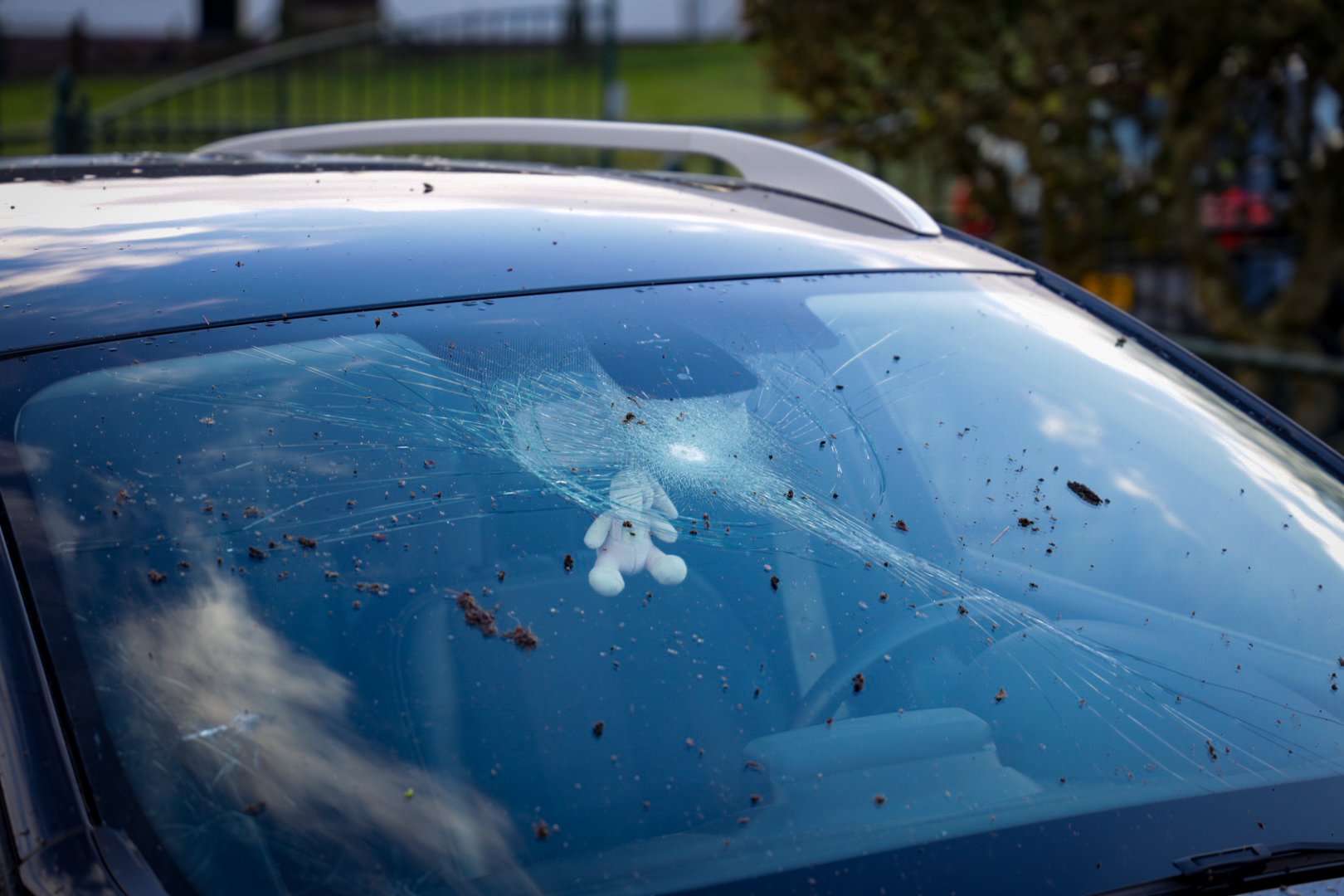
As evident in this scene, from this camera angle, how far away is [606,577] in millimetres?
1440

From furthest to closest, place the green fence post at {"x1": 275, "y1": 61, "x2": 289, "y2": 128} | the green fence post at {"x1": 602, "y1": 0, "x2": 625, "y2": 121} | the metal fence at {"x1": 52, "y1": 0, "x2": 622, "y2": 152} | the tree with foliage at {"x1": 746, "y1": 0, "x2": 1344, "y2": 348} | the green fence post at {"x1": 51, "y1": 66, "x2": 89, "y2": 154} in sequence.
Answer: the green fence post at {"x1": 275, "y1": 61, "x2": 289, "y2": 128} < the green fence post at {"x1": 602, "y1": 0, "x2": 625, "y2": 121} < the metal fence at {"x1": 52, "y1": 0, "x2": 622, "y2": 152} < the green fence post at {"x1": 51, "y1": 66, "x2": 89, "y2": 154} < the tree with foliage at {"x1": 746, "y1": 0, "x2": 1344, "y2": 348}

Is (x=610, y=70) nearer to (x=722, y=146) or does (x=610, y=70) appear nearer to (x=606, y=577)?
(x=722, y=146)

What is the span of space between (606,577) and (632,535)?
0.22 feet

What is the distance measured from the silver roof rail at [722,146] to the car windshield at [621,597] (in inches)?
17.8

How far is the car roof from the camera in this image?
1.56 m

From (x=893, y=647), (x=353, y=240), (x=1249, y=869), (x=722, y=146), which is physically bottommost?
(x=1249, y=869)

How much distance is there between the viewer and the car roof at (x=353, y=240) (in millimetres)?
1558

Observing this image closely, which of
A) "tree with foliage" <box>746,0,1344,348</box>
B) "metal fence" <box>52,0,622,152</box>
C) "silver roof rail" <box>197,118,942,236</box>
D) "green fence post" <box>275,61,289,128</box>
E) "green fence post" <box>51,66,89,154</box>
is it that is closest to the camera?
"silver roof rail" <box>197,118,942,236</box>

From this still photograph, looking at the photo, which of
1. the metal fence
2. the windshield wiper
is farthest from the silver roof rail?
the metal fence

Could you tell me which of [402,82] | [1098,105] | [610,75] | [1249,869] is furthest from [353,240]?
[402,82]

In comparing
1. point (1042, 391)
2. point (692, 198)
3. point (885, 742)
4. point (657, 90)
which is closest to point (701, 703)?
point (885, 742)

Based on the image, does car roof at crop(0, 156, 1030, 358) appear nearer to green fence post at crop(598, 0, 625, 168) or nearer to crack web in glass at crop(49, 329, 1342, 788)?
crack web in glass at crop(49, 329, 1342, 788)

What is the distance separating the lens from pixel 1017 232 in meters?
6.81

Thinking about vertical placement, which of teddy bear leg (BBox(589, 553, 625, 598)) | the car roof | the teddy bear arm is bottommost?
teddy bear leg (BBox(589, 553, 625, 598))
